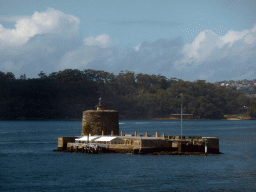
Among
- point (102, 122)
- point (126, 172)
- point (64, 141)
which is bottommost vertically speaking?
point (126, 172)

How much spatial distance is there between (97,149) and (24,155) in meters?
12.8

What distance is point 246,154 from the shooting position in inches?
2827

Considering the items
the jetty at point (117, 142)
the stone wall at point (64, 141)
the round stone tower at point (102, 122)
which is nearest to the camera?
the jetty at point (117, 142)

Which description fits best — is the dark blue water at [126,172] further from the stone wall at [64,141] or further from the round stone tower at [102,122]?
A: the round stone tower at [102,122]

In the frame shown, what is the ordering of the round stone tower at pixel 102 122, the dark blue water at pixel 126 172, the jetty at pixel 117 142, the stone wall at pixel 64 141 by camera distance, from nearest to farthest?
the dark blue water at pixel 126 172
the jetty at pixel 117 142
the round stone tower at pixel 102 122
the stone wall at pixel 64 141

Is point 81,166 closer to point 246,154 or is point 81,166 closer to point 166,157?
point 166,157

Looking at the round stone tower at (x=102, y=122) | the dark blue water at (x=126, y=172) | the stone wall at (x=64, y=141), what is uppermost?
the round stone tower at (x=102, y=122)

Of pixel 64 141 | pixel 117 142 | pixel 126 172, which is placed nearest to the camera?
pixel 126 172

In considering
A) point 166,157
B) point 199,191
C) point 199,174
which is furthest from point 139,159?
point 199,191

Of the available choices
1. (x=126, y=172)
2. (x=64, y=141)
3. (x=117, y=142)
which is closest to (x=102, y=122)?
(x=117, y=142)

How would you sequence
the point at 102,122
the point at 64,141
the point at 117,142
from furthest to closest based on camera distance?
the point at 64,141 < the point at 102,122 < the point at 117,142

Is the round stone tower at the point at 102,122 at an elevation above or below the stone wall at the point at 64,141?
above

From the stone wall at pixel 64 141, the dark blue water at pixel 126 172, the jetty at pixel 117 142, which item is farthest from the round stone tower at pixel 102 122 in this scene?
the dark blue water at pixel 126 172

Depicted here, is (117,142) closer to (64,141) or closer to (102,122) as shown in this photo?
(102,122)
